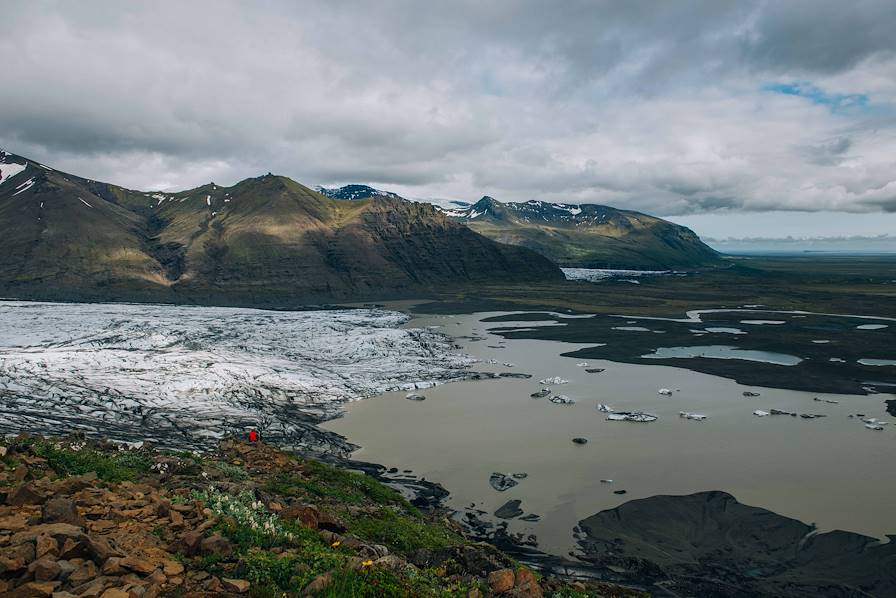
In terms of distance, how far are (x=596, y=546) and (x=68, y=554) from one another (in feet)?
66.6

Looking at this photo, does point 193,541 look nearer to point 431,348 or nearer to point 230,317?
point 431,348

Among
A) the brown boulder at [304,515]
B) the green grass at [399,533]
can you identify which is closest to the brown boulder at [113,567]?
the brown boulder at [304,515]

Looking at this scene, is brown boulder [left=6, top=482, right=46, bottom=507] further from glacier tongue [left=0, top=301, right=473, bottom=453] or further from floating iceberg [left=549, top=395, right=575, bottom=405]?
floating iceberg [left=549, top=395, right=575, bottom=405]

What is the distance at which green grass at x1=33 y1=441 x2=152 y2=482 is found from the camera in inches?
569

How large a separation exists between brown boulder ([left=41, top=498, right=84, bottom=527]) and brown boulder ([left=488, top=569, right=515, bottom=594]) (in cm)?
866

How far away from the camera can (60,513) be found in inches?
376

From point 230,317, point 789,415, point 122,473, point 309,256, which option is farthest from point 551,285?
point 122,473

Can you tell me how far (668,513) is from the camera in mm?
25719

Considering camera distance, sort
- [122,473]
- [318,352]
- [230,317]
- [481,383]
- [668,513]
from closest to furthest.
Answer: [122,473] → [668,513] → [481,383] → [318,352] → [230,317]

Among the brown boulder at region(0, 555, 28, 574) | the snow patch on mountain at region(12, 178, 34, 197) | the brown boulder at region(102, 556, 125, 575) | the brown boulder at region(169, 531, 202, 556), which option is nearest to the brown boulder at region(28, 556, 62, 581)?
the brown boulder at region(0, 555, 28, 574)

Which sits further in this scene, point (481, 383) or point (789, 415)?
point (481, 383)

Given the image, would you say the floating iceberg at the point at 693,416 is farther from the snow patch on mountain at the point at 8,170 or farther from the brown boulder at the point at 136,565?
the snow patch on mountain at the point at 8,170

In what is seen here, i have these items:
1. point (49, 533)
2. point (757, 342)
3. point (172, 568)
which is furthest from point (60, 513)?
point (757, 342)

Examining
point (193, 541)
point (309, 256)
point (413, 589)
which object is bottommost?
point (413, 589)
